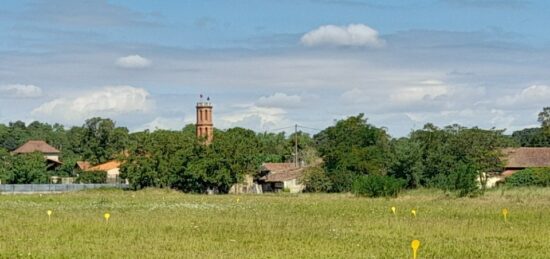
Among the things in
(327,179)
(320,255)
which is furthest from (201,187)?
(320,255)

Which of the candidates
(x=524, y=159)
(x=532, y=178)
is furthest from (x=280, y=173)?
(x=532, y=178)

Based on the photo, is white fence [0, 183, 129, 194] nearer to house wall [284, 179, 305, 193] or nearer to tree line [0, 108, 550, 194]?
tree line [0, 108, 550, 194]

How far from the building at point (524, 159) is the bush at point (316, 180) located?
1929cm

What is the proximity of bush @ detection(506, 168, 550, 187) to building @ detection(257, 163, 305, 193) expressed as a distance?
25155 millimetres

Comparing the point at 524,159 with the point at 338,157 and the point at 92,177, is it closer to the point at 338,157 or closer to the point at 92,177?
the point at 338,157

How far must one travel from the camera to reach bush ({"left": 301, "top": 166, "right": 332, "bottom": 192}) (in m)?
92.1

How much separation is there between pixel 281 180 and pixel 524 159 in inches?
1114

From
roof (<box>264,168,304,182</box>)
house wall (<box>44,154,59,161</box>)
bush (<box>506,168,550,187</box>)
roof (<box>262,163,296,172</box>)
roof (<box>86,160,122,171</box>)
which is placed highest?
house wall (<box>44,154,59,161</box>)

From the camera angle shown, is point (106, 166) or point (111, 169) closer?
point (111, 169)

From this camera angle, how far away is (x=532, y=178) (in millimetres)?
81125

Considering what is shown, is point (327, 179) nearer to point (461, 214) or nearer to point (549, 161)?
point (549, 161)

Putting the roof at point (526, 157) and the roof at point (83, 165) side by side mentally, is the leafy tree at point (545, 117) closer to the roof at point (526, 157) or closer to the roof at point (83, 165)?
the roof at point (526, 157)

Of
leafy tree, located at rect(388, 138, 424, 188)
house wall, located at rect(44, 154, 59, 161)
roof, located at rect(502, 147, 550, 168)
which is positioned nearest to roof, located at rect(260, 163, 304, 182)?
→ leafy tree, located at rect(388, 138, 424, 188)

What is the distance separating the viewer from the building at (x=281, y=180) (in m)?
102
